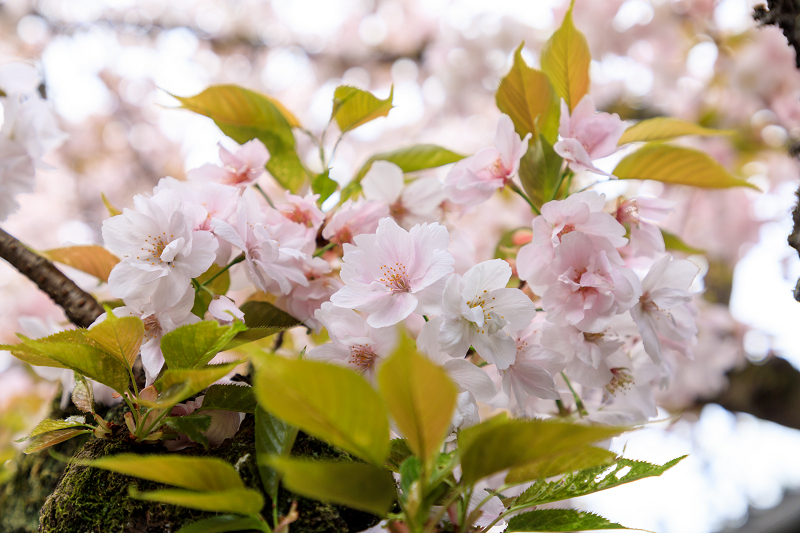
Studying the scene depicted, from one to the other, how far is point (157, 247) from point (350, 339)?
0.64 ft

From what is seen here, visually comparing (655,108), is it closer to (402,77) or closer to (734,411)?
(734,411)

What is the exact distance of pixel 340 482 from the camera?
0.77 feet

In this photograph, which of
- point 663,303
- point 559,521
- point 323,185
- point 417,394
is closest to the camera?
point 417,394

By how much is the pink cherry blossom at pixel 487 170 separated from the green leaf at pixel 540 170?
0.04 feet

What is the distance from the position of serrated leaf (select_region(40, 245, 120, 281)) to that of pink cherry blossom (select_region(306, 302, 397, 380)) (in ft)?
0.97

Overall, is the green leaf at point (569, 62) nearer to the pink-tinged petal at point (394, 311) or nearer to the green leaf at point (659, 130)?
the green leaf at point (659, 130)

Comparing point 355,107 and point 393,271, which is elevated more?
point 355,107

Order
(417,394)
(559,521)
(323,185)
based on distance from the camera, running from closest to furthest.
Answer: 1. (417,394)
2. (559,521)
3. (323,185)

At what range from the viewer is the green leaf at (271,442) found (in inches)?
12.8

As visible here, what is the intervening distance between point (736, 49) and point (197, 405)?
2159 mm

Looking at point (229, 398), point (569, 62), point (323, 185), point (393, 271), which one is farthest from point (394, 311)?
point (569, 62)

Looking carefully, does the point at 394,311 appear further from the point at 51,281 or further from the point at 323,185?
the point at 51,281

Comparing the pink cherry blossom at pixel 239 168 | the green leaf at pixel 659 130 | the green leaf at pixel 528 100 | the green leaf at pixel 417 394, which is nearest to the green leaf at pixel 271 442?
the green leaf at pixel 417 394

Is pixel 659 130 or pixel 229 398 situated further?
pixel 659 130
